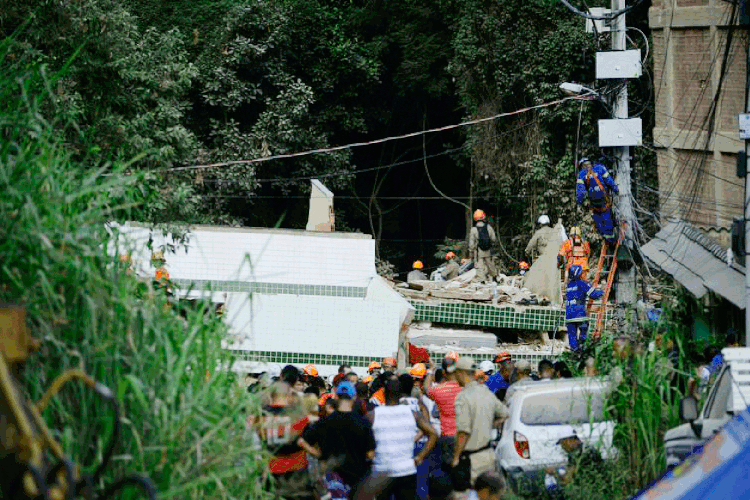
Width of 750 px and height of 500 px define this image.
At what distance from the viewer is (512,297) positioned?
95.6ft

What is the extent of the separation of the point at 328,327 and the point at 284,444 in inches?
528

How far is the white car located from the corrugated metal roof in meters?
4.58

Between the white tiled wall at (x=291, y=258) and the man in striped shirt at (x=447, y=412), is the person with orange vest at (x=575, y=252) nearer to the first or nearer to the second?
the white tiled wall at (x=291, y=258)

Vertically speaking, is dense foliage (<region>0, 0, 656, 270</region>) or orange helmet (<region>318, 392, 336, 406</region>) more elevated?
dense foliage (<region>0, 0, 656, 270</region>)

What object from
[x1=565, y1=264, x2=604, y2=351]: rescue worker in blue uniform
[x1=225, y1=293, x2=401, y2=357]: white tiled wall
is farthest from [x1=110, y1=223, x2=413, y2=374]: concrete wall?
[x1=565, y1=264, x2=604, y2=351]: rescue worker in blue uniform

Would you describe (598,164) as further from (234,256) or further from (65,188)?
(65,188)

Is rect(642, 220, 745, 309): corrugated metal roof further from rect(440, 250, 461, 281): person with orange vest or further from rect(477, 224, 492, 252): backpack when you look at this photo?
rect(440, 250, 461, 281): person with orange vest

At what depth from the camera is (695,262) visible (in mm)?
20219

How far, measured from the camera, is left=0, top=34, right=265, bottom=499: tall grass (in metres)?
7.34

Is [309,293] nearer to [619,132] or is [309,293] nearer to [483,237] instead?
[619,132]

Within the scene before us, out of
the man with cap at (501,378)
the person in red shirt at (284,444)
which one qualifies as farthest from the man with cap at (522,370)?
the person in red shirt at (284,444)

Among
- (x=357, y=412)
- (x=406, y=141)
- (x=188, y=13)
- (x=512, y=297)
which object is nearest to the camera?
(x=357, y=412)

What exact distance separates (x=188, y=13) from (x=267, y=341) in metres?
19.3

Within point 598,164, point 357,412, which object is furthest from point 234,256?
point 357,412
